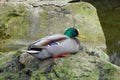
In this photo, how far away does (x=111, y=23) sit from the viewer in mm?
12445

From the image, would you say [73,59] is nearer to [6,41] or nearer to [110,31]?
[6,41]

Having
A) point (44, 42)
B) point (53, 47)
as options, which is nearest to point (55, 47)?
point (53, 47)

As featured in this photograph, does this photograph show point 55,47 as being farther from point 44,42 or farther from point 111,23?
point 111,23

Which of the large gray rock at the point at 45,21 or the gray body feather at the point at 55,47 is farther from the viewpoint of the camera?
the large gray rock at the point at 45,21

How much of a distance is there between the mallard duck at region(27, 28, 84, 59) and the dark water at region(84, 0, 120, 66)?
369 cm

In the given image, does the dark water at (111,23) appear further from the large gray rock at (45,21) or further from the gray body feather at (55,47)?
the gray body feather at (55,47)

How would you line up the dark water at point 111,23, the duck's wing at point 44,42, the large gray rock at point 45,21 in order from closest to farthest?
1. the duck's wing at point 44,42
2. the large gray rock at point 45,21
3. the dark water at point 111,23

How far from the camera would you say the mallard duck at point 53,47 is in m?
5.75

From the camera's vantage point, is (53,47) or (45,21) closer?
(53,47)

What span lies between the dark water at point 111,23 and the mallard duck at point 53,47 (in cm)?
369

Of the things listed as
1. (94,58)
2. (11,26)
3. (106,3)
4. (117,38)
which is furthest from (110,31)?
(94,58)

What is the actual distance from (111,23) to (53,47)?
6775mm

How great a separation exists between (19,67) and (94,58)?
94 centimetres

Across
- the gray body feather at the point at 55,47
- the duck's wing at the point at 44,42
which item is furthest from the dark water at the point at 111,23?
the duck's wing at the point at 44,42
